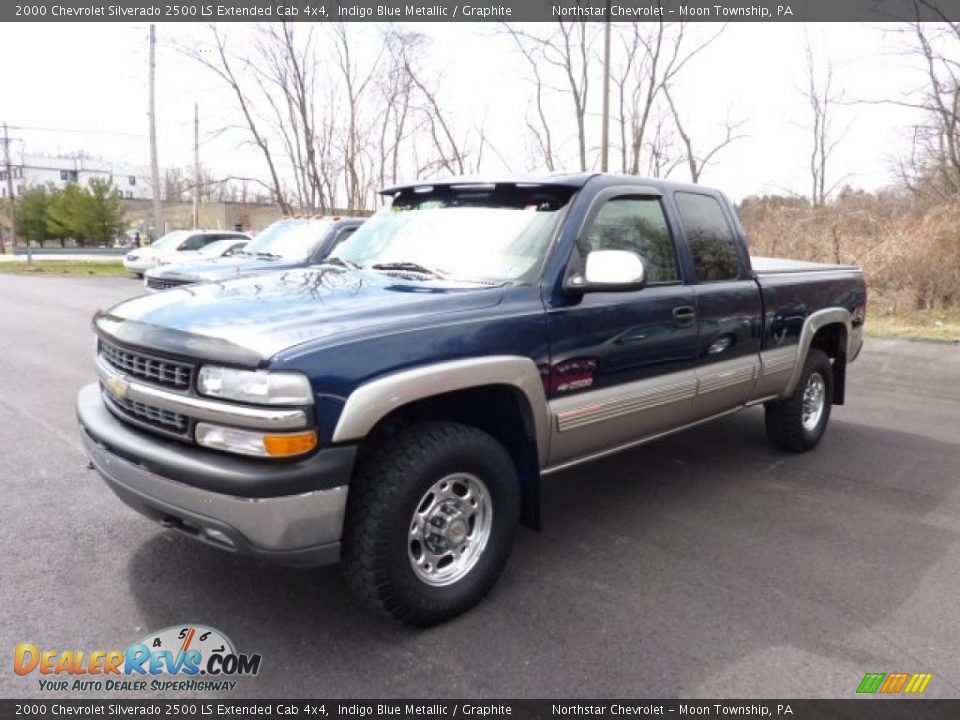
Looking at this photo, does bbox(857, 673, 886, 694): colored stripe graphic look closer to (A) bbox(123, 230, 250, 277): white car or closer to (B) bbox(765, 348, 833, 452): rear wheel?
(B) bbox(765, 348, 833, 452): rear wheel

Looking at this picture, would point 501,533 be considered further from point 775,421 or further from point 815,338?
point 815,338

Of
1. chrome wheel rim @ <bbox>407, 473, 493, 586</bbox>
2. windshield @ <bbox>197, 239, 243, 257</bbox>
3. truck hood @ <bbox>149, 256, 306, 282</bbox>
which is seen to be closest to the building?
windshield @ <bbox>197, 239, 243, 257</bbox>

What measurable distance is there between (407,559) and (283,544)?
52 centimetres

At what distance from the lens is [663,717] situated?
247 cm

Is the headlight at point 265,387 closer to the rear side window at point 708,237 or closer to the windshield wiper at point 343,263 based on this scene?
the windshield wiper at point 343,263

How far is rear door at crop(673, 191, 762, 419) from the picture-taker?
4273 millimetres

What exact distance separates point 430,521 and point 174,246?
65.2ft

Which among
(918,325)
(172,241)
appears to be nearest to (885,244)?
(918,325)

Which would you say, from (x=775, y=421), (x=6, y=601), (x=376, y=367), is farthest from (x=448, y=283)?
(x=775, y=421)

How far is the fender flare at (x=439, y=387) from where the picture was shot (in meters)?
2.58

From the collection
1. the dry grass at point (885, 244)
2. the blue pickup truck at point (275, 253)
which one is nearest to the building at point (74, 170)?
the dry grass at point (885, 244)

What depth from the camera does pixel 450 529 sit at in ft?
9.93

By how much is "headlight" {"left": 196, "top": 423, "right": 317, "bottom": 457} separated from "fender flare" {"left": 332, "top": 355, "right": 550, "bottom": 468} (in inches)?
4.6

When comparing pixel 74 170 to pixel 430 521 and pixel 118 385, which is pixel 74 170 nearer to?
pixel 118 385
